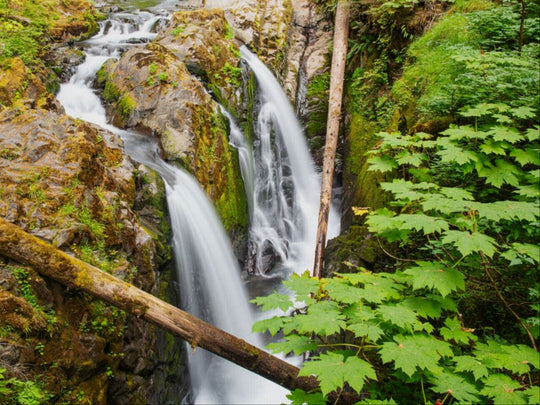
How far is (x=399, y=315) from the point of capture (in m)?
1.99

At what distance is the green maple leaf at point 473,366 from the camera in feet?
6.36

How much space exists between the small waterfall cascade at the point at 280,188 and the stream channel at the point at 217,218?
1.1 inches

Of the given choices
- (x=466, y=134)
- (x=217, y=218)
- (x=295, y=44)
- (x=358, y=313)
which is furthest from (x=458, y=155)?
(x=295, y=44)

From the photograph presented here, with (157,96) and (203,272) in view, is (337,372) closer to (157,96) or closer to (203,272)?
(203,272)

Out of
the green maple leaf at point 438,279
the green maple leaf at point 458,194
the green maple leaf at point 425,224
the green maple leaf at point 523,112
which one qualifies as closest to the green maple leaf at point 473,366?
the green maple leaf at point 438,279

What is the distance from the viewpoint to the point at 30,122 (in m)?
3.98

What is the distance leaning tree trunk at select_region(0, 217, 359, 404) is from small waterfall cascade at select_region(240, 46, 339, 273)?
15.6 ft

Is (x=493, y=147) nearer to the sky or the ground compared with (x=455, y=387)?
nearer to the sky

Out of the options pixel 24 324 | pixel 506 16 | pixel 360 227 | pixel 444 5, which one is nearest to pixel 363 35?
pixel 444 5

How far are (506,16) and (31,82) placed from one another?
6.75m

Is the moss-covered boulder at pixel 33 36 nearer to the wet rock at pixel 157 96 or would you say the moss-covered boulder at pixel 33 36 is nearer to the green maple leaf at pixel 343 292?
the wet rock at pixel 157 96

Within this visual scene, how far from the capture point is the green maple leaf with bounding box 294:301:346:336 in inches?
75.4

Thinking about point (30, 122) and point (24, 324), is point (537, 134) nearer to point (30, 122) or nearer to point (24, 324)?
point (24, 324)

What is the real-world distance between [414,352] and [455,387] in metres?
0.35
